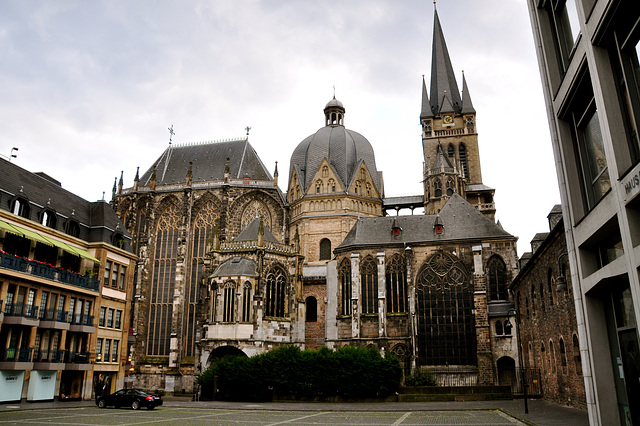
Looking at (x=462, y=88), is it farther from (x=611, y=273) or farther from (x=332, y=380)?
(x=611, y=273)

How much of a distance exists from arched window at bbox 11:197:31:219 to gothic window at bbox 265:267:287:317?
16418 mm

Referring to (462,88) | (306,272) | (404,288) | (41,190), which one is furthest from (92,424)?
(462,88)

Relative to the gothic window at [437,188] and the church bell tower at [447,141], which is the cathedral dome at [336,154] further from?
the church bell tower at [447,141]

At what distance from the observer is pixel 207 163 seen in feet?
182

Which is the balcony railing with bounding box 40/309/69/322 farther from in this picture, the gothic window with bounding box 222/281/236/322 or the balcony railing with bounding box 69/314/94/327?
the gothic window with bounding box 222/281/236/322

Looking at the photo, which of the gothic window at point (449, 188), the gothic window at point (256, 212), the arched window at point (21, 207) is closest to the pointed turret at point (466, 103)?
the gothic window at point (449, 188)

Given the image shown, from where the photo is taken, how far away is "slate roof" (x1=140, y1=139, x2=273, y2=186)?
5419 centimetres

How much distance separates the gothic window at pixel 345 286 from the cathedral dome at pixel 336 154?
1119cm

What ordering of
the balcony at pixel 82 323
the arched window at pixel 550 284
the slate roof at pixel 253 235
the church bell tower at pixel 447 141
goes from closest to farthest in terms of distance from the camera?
the arched window at pixel 550 284, the balcony at pixel 82 323, the slate roof at pixel 253 235, the church bell tower at pixel 447 141

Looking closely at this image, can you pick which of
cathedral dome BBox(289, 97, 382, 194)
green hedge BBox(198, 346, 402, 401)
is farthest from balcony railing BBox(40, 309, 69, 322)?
cathedral dome BBox(289, 97, 382, 194)

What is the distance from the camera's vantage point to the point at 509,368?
35.2 metres

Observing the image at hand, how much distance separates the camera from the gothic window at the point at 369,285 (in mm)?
39438

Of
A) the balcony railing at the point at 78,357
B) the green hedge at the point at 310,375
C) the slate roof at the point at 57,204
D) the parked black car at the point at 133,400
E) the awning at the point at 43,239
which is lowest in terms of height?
the parked black car at the point at 133,400

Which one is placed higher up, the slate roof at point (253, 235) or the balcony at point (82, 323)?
the slate roof at point (253, 235)
